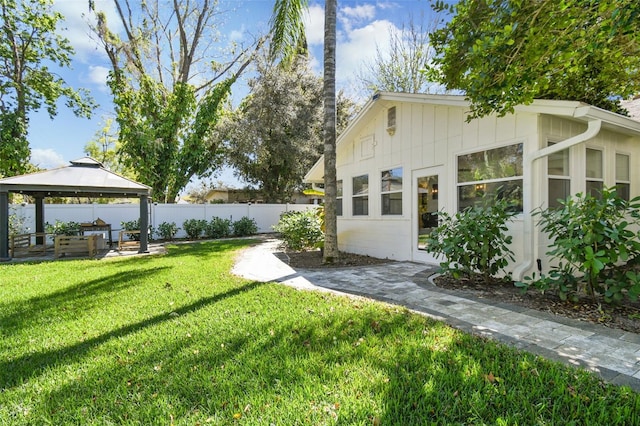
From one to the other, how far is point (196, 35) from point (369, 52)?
34.0 ft

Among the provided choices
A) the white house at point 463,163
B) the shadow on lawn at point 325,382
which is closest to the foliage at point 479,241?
the white house at point 463,163

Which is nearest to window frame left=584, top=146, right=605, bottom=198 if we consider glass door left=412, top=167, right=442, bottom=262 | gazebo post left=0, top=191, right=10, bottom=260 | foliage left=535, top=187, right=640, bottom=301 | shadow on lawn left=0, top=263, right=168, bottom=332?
foliage left=535, top=187, right=640, bottom=301

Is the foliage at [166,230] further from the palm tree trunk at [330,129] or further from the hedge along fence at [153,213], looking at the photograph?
the palm tree trunk at [330,129]

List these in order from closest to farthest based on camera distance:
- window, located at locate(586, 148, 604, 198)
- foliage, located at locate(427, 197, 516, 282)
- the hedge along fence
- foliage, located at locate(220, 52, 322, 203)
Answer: foliage, located at locate(427, 197, 516, 282) → window, located at locate(586, 148, 604, 198) → the hedge along fence → foliage, located at locate(220, 52, 322, 203)

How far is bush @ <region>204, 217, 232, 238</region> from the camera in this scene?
53.3 ft

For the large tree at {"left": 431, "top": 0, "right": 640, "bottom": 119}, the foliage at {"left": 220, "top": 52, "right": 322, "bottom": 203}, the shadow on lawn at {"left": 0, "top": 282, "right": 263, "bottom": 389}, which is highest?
the foliage at {"left": 220, "top": 52, "right": 322, "bottom": 203}

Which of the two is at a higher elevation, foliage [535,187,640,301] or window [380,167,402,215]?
window [380,167,402,215]

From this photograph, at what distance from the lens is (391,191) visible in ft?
29.6

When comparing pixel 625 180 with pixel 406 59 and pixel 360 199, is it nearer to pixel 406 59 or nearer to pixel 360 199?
pixel 360 199

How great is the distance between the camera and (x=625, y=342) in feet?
10.5

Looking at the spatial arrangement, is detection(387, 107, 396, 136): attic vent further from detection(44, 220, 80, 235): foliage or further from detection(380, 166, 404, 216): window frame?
detection(44, 220, 80, 235): foliage

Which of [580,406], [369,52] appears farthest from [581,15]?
[369,52]

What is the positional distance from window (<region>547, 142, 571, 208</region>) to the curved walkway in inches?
97.9

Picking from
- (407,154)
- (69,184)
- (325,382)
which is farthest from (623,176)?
(69,184)
